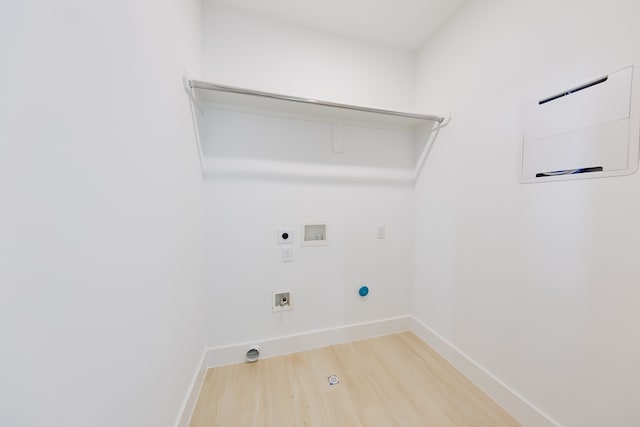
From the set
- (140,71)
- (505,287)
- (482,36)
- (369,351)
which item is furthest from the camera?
(369,351)

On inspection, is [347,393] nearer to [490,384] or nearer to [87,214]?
[490,384]

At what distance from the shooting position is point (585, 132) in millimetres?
982

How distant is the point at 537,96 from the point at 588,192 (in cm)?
55

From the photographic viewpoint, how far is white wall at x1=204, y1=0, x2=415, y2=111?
1.55 meters

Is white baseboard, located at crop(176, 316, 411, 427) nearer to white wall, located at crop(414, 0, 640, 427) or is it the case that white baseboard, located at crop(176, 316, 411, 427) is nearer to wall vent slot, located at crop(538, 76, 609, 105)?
white wall, located at crop(414, 0, 640, 427)

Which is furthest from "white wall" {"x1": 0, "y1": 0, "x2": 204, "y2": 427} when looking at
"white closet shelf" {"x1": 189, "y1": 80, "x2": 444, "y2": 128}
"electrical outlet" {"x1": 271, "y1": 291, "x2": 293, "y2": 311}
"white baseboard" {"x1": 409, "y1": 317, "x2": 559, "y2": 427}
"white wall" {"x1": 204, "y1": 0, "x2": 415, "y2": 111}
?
"white baseboard" {"x1": 409, "y1": 317, "x2": 559, "y2": 427}

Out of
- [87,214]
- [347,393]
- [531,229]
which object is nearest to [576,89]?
[531,229]

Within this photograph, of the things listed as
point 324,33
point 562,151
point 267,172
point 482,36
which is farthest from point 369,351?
point 324,33

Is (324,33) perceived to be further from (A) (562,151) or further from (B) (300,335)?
(B) (300,335)

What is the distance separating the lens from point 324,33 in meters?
1.76

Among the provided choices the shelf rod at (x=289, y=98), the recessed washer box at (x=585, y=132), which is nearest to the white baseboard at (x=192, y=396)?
the shelf rod at (x=289, y=98)

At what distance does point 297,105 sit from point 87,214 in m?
1.35

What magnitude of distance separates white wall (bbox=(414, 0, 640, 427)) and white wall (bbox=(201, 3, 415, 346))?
0.37 meters

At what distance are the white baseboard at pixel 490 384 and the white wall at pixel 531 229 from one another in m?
0.05
